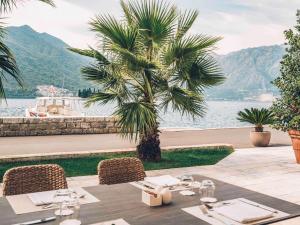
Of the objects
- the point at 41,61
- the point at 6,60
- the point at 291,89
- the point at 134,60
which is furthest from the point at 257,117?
the point at 41,61

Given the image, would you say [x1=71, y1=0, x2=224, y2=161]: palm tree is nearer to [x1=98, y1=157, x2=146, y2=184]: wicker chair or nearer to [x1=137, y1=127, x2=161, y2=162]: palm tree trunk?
[x1=137, y1=127, x2=161, y2=162]: palm tree trunk

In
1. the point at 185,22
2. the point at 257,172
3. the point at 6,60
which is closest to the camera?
the point at 6,60

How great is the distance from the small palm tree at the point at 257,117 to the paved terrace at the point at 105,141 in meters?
0.69

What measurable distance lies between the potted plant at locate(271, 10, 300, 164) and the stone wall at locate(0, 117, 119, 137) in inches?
178

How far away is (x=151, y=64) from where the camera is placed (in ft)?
20.6

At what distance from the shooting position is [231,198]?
2236 mm

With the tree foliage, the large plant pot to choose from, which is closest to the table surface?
the tree foliage

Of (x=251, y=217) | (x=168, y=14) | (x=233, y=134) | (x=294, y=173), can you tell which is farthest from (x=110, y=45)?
(x=233, y=134)

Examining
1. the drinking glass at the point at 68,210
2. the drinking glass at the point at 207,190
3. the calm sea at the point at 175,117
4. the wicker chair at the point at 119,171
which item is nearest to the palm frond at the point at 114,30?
the calm sea at the point at 175,117

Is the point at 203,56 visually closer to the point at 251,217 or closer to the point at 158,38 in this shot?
the point at 158,38

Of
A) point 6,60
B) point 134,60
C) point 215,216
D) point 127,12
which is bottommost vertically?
point 215,216

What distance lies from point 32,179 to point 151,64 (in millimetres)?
4003

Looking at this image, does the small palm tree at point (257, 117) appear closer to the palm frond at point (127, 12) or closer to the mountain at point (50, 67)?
the palm frond at point (127, 12)

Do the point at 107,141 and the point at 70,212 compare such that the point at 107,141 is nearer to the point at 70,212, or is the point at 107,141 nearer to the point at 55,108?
the point at 70,212
